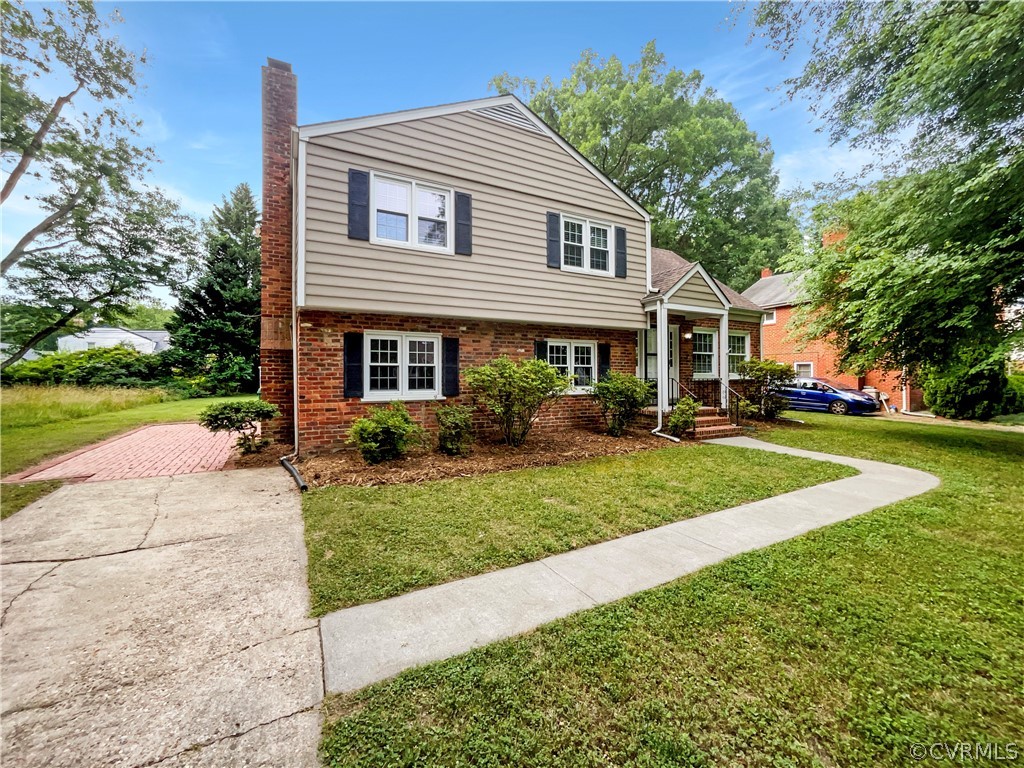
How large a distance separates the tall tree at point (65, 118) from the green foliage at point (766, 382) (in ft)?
74.3

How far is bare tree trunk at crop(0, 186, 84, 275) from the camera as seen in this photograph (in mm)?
13258

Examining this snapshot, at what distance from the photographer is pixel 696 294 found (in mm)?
9852

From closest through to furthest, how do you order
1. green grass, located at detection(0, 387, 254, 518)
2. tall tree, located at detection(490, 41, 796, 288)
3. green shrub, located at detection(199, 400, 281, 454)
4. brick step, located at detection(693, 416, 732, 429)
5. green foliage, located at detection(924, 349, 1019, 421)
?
1. green grass, located at detection(0, 387, 254, 518)
2. green shrub, located at detection(199, 400, 281, 454)
3. brick step, located at detection(693, 416, 732, 429)
4. green foliage, located at detection(924, 349, 1019, 421)
5. tall tree, located at detection(490, 41, 796, 288)

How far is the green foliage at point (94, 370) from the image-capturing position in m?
17.2

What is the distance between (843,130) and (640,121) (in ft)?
44.6

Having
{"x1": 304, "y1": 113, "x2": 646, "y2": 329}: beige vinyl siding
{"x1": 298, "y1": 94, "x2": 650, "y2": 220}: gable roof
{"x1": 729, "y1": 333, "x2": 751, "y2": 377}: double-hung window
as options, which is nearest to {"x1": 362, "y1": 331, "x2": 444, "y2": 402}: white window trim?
{"x1": 304, "y1": 113, "x2": 646, "y2": 329}: beige vinyl siding

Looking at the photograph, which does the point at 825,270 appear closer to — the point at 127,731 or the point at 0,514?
the point at 127,731

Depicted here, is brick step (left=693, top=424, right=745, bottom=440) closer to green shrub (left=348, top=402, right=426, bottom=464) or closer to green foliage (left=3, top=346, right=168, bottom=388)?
green shrub (left=348, top=402, right=426, bottom=464)

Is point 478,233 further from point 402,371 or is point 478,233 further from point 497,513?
point 497,513

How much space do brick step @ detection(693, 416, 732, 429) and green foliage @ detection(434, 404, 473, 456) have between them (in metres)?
5.77

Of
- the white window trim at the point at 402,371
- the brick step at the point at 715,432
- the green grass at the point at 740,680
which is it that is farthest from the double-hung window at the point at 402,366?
the brick step at the point at 715,432

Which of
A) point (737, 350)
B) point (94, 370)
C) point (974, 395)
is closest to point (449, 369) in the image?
point (737, 350)

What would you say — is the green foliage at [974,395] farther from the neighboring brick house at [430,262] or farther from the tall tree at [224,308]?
the tall tree at [224,308]

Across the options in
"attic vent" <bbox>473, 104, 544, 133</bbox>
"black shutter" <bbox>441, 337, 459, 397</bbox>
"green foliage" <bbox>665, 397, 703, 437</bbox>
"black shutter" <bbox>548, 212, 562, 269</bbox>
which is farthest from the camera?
"green foliage" <bbox>665, 397, 703, 437</bbox>
